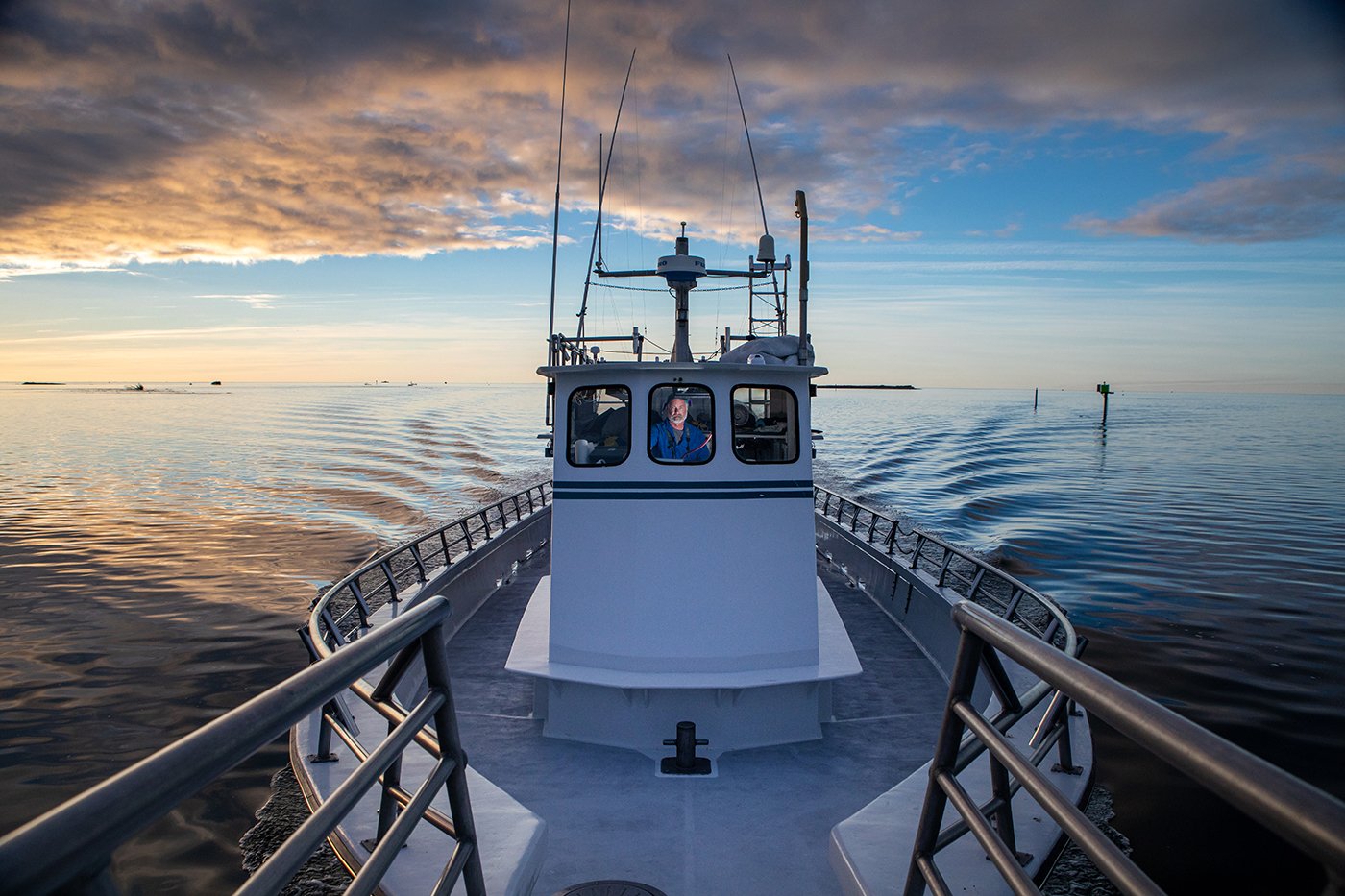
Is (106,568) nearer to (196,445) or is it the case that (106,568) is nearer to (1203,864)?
(1203,864)

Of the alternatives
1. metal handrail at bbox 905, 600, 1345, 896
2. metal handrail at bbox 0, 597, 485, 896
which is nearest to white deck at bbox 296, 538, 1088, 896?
metal handrail at bbox 905, 600, 1345, 896

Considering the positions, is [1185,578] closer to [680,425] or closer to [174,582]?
[680,425]

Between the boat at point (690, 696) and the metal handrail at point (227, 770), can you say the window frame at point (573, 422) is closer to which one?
the boat at point (690, 696)

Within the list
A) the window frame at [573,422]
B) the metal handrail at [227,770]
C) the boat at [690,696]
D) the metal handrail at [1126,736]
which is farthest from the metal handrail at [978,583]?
the metal handrail at [227,770]

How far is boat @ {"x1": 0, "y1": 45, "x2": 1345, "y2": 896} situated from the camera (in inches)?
173

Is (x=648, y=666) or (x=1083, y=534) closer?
(x=648, y=666)

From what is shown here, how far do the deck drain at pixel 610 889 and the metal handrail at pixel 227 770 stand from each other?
9.03ft

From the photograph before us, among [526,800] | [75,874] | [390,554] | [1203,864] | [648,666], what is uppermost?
→ [75,874]

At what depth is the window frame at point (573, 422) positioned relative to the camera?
782cm

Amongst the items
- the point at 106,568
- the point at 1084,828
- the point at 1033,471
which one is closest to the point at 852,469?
the point at 1033,471

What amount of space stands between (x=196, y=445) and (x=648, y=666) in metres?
62.6

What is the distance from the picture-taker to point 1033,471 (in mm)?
45594

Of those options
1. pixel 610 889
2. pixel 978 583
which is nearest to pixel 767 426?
pixel 978 583

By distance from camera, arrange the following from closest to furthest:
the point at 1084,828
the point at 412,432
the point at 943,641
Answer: the point at 1084,828
the point at 943,641
the point at 412,432
